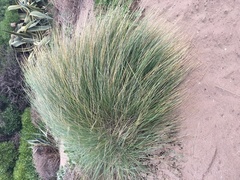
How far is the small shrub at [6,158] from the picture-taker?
4938 mm

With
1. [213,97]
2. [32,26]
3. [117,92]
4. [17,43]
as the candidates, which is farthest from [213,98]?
[17,43]

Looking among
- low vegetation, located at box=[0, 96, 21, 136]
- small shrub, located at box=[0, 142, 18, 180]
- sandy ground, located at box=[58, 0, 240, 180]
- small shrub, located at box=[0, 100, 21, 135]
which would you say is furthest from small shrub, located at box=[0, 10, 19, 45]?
sandy ground, located at box=[58, 0, 240, 180]

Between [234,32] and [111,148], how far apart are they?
1.40 metres

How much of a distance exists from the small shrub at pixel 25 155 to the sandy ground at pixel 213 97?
2880 mm

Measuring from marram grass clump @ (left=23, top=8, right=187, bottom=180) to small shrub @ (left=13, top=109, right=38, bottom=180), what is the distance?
235 centimetres

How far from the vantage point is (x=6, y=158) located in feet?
16.3

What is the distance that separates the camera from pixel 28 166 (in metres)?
4.71

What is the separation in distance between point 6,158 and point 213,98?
12.6ft

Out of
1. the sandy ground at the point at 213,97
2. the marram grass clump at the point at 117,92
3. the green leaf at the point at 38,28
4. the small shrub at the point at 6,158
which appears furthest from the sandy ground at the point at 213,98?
the small shrub at the point at 6,158

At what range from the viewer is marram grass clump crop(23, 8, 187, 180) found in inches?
91.4

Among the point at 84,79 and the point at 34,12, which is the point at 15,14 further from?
the point at 84,79

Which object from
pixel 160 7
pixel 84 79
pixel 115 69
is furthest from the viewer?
pixel 160 7

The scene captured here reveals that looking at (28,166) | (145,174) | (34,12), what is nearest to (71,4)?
(34,12)

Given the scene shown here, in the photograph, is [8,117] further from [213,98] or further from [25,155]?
[213,98]
